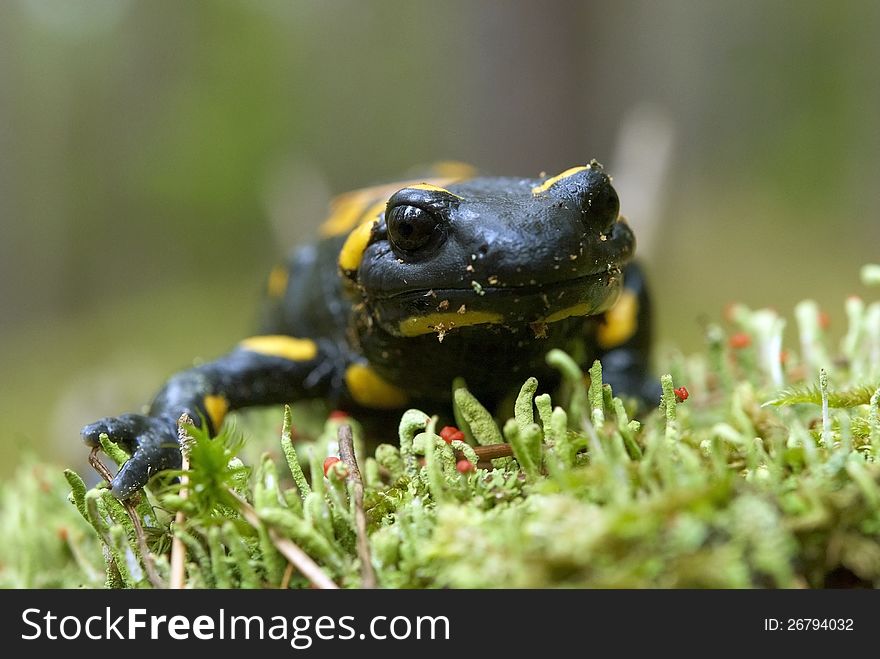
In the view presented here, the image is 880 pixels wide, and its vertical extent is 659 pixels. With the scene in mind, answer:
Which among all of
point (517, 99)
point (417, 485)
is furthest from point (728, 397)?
point (517, 99)

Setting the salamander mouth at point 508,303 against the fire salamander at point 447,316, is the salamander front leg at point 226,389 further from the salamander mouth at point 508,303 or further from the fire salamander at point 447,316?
the salamander mouth at point 508,303

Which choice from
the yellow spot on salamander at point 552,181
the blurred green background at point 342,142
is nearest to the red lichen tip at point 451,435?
the yellow spot on salamander at point 552,181

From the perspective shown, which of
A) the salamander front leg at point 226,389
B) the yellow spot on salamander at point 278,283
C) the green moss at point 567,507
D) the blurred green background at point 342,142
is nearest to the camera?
the green moss at point 567,507

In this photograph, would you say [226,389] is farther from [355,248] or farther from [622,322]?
[622,322]

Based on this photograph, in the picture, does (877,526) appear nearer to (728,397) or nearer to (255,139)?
(728,397)

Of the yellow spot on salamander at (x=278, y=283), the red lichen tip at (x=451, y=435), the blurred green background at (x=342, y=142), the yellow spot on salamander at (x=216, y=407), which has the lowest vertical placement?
the red lichen tip at (x=451, y=435)

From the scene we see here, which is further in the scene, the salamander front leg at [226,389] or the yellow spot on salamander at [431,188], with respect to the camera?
the salamander front leg at [226,389]

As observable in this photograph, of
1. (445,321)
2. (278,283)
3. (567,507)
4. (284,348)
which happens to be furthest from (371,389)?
(567,507)
